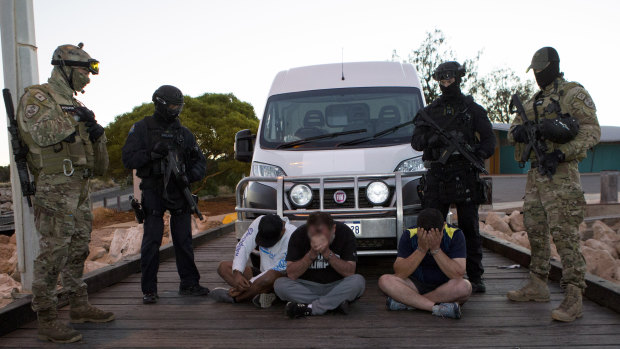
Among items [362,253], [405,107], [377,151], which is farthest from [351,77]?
[362,253]

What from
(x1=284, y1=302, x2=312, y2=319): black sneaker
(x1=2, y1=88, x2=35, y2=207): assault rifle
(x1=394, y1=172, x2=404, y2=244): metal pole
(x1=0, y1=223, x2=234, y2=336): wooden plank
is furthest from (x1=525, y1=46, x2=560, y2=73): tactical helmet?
(x1=0, y1=223, x2=234, y2=336): wooden plank

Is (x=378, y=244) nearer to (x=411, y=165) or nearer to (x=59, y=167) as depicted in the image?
(x=411, y=165)

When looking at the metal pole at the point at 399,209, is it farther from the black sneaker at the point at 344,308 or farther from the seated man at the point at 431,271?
the black sneaker at the point at 344,308

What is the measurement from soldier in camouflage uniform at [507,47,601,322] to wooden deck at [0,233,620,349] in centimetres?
35

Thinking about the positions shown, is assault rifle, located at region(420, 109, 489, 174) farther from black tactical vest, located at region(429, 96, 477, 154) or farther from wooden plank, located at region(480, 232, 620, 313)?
wooden plank, located at region(480, 232, 620, 313)

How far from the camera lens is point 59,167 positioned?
4168 mm

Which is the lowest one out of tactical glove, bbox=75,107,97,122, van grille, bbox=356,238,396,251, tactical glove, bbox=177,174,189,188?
van grille, bbox=356,238,396,251

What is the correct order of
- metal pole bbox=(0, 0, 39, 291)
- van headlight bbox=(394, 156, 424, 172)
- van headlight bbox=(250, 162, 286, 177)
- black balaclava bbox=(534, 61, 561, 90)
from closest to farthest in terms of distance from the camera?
black balaclava bbox=(534, 61, 561, 90) → metal pole bbox=(0, 0, 39, 291) → van headlight bbox=(394, 156, 424, 172) → van headlight bbox=(250, 162, 286, 177)

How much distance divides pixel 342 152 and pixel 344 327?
218cm

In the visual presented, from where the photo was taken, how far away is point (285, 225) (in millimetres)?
5316

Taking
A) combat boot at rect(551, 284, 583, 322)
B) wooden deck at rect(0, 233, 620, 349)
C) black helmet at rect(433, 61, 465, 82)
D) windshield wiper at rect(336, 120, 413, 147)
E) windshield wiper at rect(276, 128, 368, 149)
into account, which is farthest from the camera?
windshield wiper at rect(276, 128, 368, 149)

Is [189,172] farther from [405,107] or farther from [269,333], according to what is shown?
[405,107]

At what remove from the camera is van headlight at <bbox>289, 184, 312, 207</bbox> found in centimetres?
560

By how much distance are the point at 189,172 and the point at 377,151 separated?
199 cm
